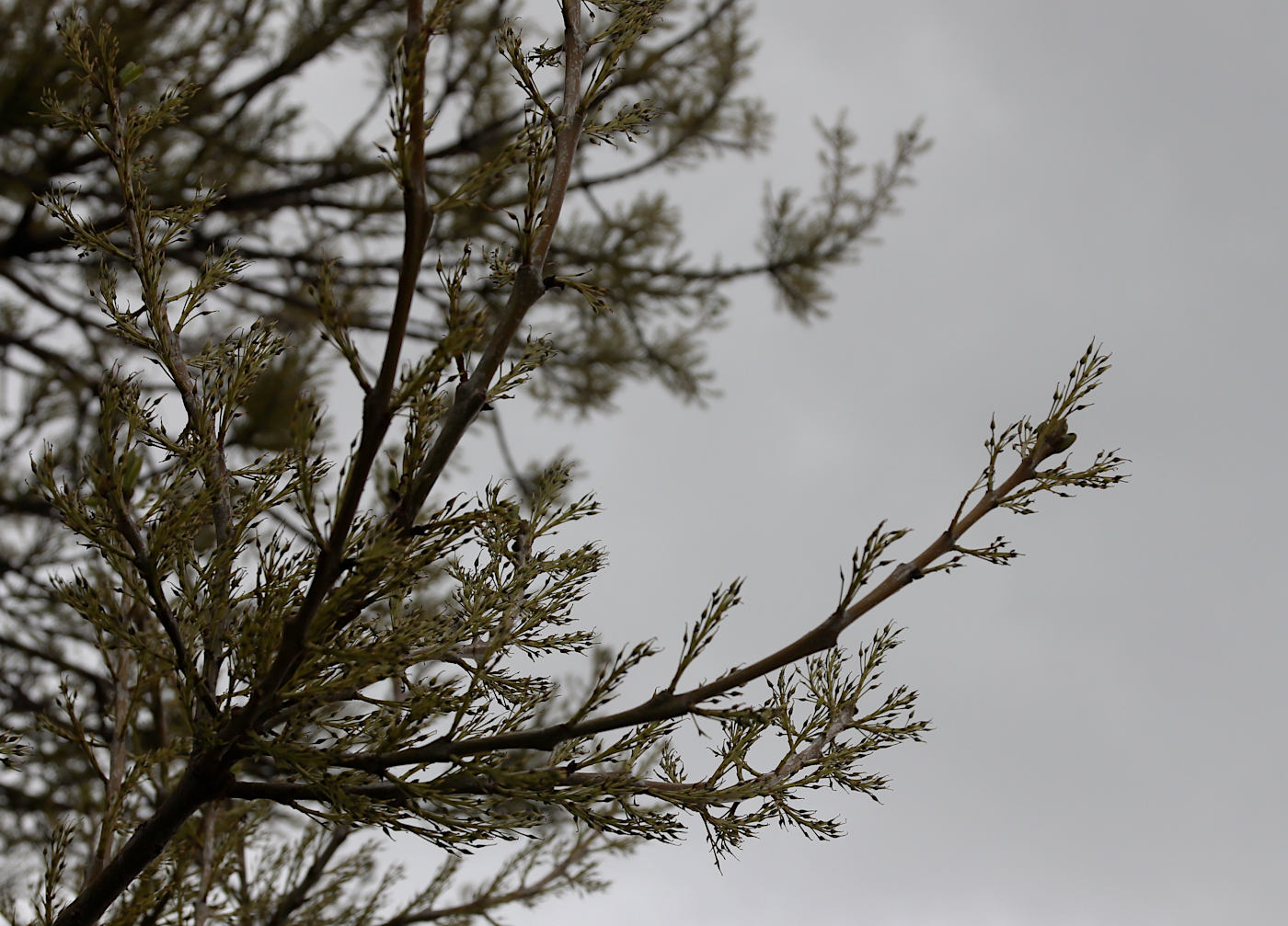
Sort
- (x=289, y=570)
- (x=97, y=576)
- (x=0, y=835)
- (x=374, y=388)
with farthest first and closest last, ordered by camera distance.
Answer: (x=0, y=835) < (x=97, y=576) < (x=289, y=570) < (x=374, y=388)

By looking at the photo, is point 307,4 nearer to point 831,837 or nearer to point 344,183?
point 344,183

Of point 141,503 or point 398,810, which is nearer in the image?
point 398,810

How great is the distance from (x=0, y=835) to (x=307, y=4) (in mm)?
5884

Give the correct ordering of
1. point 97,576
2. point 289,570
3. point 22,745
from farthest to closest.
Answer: point 97,576 < point 22,745 < point 289,570

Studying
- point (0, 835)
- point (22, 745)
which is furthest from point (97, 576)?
point (0, 835)

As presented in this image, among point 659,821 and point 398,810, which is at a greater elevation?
point 659,821

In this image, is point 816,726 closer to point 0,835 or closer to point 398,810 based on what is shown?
point 398,810

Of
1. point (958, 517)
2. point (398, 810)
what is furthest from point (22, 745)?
point (958, 517)

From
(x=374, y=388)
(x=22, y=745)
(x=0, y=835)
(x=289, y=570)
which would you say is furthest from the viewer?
(x=0, y=835)

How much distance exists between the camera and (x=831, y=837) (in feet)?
4.69

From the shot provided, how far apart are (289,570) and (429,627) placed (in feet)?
0.74

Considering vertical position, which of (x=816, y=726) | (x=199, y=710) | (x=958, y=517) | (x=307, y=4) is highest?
(x=307, y=4)

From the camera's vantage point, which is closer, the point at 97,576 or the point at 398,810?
the point at 398,810

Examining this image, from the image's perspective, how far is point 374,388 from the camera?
4.13ft
